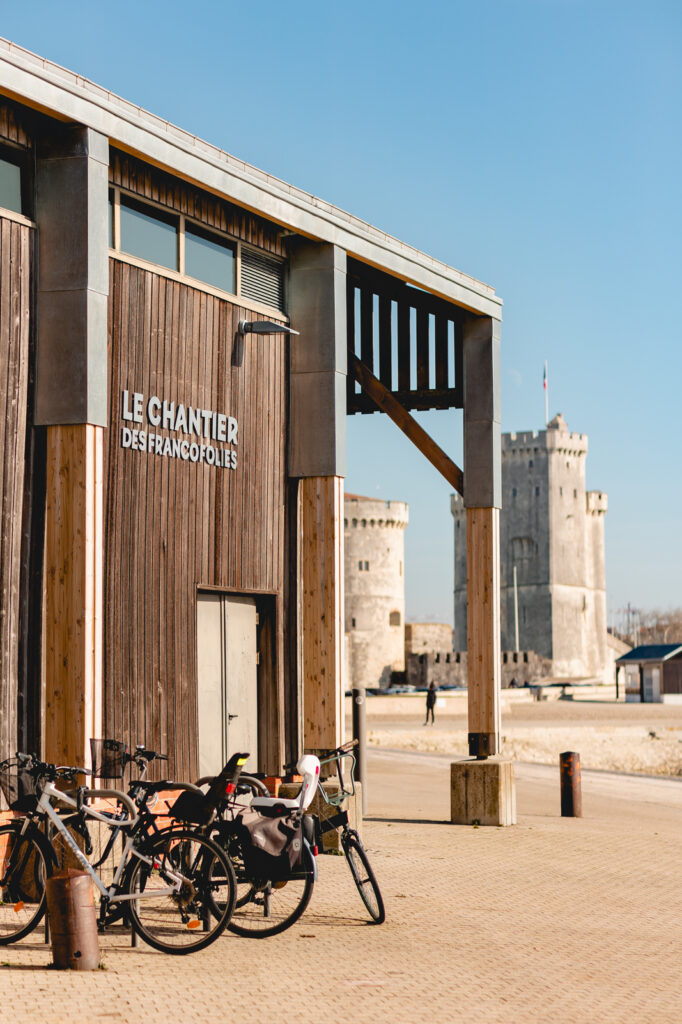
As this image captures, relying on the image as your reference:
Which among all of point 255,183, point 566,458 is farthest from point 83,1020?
point 566,458

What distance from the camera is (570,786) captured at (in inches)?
685

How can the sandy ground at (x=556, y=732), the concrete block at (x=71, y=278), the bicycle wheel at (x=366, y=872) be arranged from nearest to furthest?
the bicycle wheel at (x=366, y=872)
the concrete block at (x=71, y=278)
the sandy ground at (x=556, y=732)

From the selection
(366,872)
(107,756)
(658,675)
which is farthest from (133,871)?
(658,675)

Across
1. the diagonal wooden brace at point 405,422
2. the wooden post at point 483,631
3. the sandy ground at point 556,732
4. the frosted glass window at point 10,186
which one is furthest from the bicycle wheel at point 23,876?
the sandy ground at point 556,732

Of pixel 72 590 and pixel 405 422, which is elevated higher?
pixel 405 422

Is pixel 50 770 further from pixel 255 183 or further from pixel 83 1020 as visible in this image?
pixel 255 183

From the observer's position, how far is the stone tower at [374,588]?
325 ft

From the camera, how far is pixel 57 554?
36.0 ft

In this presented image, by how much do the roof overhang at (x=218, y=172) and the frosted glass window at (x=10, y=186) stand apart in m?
0.59

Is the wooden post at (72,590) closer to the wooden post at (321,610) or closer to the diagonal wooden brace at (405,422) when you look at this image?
the wooden post at (321,610)

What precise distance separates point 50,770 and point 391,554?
3666 inches

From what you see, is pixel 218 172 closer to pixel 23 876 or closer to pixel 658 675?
pixel 23 876

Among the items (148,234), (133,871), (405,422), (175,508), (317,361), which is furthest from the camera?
(405,422)

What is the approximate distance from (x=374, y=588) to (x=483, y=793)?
84.4m
